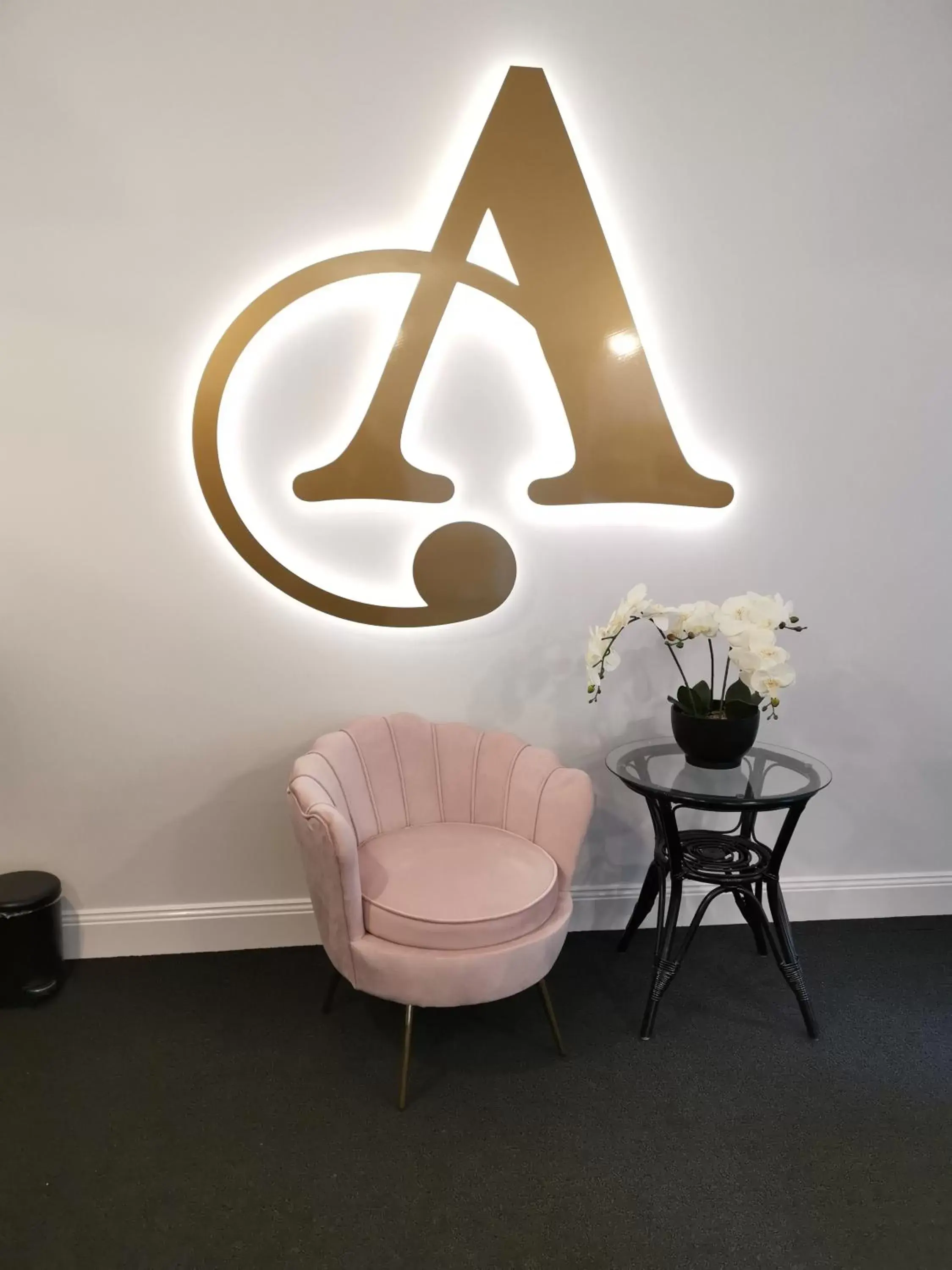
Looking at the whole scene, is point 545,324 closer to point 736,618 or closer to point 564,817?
point 736,618

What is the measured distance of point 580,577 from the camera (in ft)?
8.91

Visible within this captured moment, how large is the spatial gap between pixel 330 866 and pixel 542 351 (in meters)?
1.67

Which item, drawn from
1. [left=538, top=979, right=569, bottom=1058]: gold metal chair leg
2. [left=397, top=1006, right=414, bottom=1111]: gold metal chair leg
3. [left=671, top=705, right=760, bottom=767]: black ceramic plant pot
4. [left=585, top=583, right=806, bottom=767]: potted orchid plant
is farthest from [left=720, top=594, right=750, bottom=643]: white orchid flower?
[left=397, top=1006, right=414, bottom=1111]: gold metal chair leg

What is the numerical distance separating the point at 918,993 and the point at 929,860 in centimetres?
66

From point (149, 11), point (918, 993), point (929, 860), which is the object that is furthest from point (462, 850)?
point (149, 11)

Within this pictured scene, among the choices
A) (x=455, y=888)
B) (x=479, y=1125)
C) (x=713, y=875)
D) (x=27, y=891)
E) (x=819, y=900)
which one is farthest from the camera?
(x=819, y=900)

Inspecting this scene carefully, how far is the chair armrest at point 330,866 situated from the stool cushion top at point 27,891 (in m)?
0.88

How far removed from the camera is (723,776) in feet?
7.77

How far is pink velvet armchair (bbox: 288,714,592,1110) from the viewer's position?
1990 mm

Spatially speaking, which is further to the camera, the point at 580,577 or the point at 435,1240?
the point at 580,577

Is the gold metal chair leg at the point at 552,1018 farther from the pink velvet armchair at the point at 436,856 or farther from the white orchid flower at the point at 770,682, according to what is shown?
the white orchid flower at the point at 770,682

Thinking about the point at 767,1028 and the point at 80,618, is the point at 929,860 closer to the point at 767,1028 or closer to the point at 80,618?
the point at 767,1028

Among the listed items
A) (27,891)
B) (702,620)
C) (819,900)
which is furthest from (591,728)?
(27,891)

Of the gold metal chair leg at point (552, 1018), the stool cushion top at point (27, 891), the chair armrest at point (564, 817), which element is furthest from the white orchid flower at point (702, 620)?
the stool cushion top at point (27, 891)
